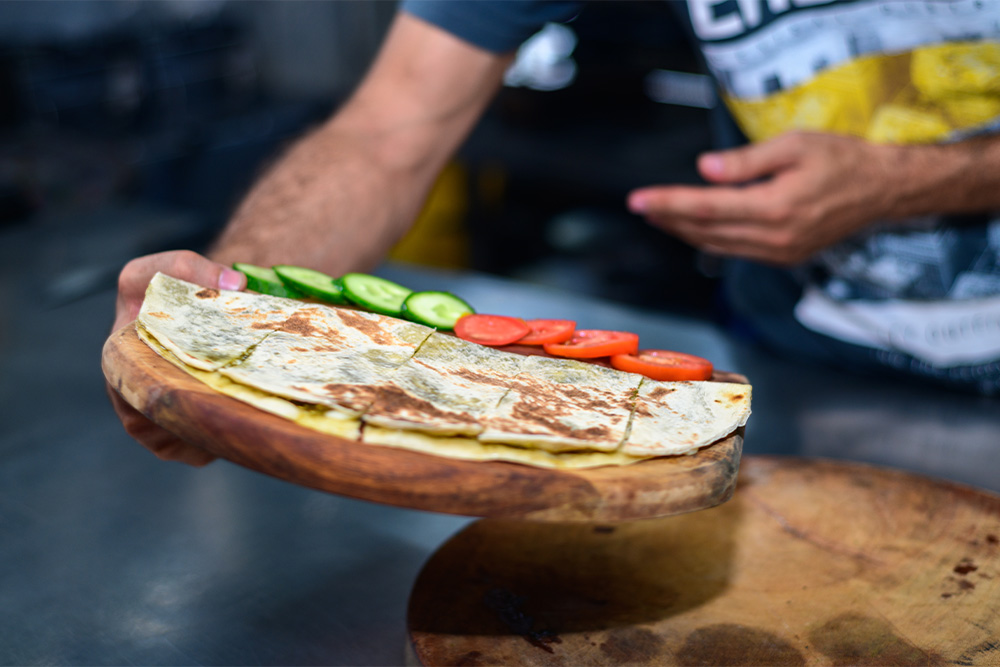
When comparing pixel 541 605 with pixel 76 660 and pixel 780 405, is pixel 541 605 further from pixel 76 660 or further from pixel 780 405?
pixel 780 405

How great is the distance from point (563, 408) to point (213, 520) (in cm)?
63

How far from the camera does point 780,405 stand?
1.66 meters

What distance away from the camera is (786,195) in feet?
4.75

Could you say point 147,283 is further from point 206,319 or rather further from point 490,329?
point 490,329

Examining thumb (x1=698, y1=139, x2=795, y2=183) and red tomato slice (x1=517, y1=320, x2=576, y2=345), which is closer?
red tomato slice (x1=517, y1=320, x2=576, y2=345)

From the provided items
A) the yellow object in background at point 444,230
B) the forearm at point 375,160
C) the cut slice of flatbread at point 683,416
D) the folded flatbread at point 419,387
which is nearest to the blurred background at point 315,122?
the yellow object in background at point 444,230

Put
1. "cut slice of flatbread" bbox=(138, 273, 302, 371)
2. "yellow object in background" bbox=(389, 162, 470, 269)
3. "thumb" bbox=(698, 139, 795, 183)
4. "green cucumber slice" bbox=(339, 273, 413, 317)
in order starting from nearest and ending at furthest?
"cut slice of flatbread" bbox=(138, 273, 302, 371) → "green cucumber slice" bbox=(339, 273, 413, 317) → "thumb" bbox=(698, 139, 795, 183) → "yellow object in background" bbox=(389, 162, 470, 269)

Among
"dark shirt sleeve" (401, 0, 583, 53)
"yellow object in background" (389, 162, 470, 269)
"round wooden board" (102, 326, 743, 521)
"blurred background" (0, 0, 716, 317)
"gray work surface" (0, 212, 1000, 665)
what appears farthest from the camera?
"yellow object in background" (389, 162, 470, 269)

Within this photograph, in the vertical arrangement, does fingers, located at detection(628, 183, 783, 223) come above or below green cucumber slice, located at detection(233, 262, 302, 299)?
above

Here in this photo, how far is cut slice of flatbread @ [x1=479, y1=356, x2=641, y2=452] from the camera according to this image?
842 millimetres

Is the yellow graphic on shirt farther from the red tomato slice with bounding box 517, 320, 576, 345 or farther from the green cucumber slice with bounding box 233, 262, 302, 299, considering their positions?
the green cucumber slice with bounding box 233, 262, 302, 299

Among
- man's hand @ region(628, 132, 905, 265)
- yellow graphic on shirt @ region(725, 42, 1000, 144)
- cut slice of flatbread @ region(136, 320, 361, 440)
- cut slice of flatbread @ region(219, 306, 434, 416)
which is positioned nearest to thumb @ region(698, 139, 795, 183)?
man's hand @ region(628, 132, 905, 265)

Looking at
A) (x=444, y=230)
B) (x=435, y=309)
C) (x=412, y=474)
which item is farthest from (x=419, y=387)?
(x=444, y=230)

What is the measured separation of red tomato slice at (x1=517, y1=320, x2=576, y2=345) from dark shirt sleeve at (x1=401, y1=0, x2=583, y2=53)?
2.51 ft
